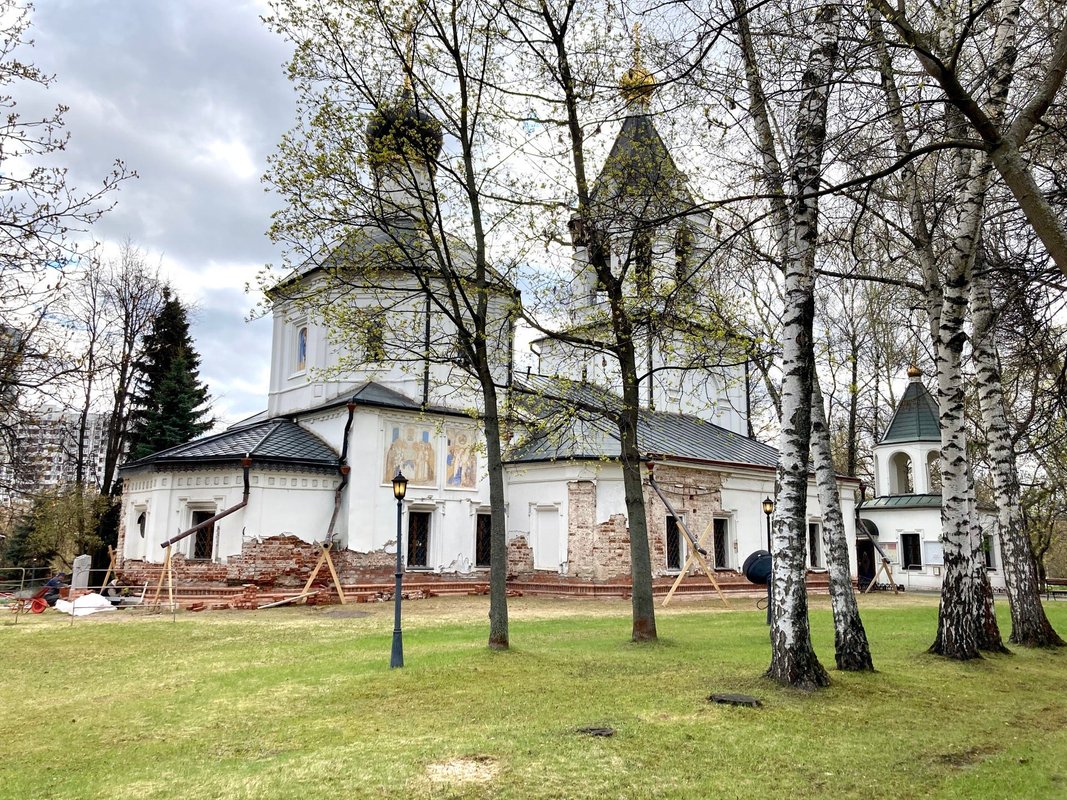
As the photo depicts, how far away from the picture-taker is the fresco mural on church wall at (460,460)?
24094 millimetres

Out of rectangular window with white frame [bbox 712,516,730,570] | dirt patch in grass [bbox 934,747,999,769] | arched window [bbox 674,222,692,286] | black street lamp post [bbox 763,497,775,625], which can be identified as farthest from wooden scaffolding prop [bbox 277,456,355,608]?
dirt patch in grass [bbox 934,747,999,769]

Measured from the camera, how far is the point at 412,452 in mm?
23391

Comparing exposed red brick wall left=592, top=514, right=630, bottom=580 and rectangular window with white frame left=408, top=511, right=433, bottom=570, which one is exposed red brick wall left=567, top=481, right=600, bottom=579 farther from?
rectangular window with white frame left=408, top=511, right=433, bottom=570

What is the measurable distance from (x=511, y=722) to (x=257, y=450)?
16220 millimetres

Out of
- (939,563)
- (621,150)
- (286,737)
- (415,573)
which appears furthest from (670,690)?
(939,563)

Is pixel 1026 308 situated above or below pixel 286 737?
above

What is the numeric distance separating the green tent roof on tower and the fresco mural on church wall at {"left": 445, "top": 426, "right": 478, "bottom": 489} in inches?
808

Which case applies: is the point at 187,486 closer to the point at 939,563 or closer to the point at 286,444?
the point at 286,444

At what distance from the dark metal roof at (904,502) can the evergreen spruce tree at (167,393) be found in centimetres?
2891

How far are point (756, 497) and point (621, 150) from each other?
16.6m

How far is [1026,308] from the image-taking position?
9.08m

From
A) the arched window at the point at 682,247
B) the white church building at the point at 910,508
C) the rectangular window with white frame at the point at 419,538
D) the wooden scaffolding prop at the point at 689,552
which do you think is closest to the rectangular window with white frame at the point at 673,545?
the wooden scaffolding prop at the point at 689,552

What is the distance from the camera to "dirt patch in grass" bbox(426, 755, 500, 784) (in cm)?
546

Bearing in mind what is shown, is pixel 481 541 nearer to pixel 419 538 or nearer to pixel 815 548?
pixel 419 538
